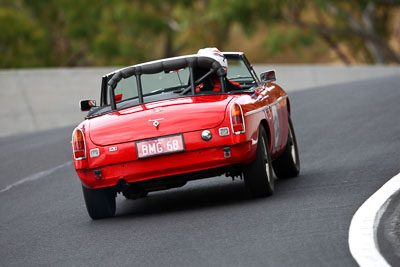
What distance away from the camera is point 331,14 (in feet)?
178

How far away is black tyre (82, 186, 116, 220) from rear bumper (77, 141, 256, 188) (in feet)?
Result: 1.68

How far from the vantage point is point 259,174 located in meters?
8.56

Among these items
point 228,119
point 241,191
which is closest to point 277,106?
point 241,191

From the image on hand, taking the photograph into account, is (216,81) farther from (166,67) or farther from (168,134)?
(168,134)

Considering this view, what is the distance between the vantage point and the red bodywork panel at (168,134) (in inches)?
327

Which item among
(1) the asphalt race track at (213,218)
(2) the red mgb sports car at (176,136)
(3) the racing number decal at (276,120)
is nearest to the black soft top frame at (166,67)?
(2) the red mgb sports car at (176,136)

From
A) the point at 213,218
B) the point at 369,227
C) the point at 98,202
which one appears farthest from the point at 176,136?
the point at 369,227

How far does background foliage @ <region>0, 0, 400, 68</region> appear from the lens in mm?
51000

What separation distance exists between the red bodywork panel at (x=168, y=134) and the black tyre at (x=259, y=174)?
9 centimetres

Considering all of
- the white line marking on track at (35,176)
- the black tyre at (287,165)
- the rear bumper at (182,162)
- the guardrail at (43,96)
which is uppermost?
the rear bumper at (182,162)

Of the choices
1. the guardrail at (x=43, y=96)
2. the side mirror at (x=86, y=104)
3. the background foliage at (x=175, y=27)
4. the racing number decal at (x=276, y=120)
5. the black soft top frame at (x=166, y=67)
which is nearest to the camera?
the black soft top frame at (x=166, y=67)

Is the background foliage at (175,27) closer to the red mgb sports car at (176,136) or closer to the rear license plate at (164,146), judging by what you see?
the red mgb sports car at (176,136)

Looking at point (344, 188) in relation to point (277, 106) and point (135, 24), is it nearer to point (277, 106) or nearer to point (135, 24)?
point (277, 106)

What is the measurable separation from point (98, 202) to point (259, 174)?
1.55m
